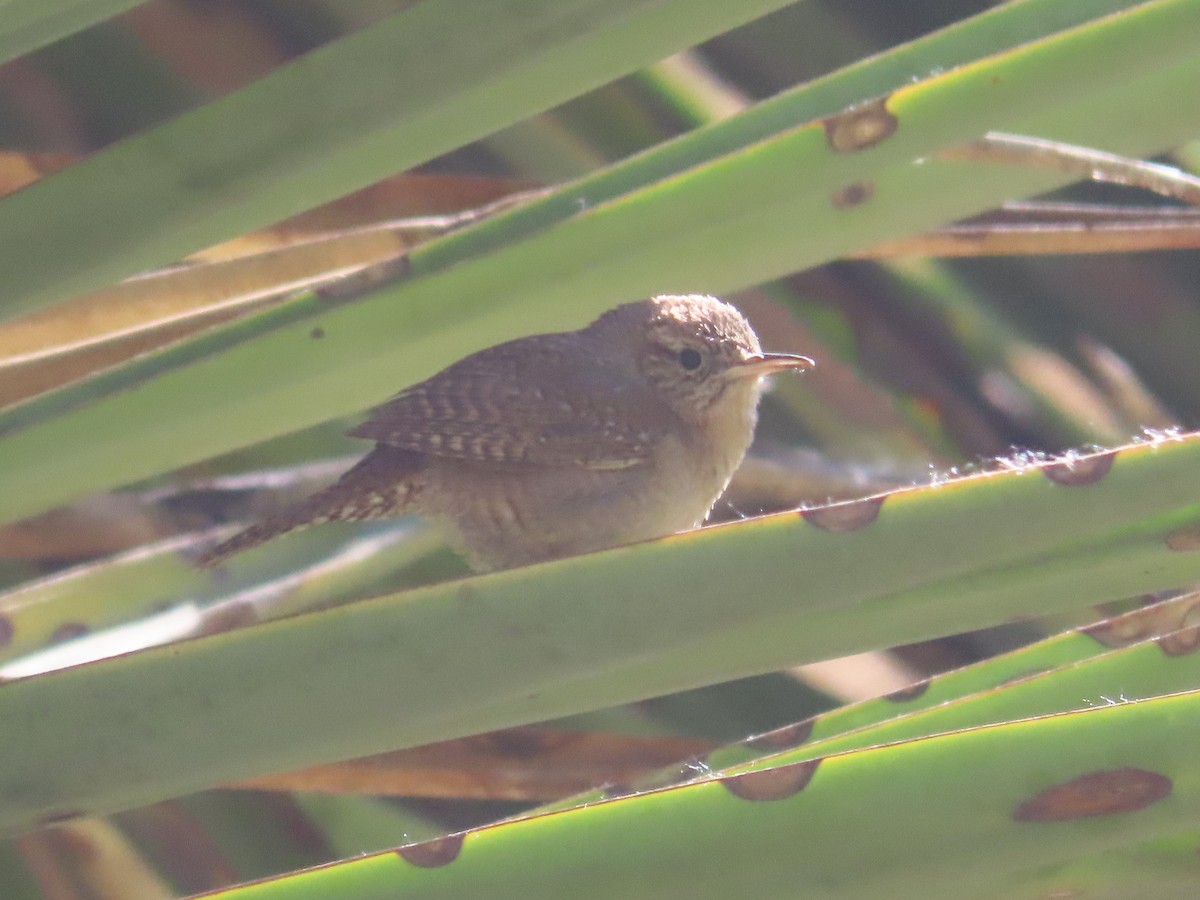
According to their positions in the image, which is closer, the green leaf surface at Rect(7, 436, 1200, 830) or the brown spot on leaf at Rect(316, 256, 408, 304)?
the green leaf surface at Rect(7, 436, 1200, 830)

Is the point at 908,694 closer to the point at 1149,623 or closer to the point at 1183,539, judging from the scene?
the point at 1149,623

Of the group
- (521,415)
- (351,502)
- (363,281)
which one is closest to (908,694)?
(363,281)

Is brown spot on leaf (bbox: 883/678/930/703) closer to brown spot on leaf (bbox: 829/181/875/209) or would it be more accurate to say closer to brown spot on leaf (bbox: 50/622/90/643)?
brown spot on leaf (bbox: 829/181/875/209)

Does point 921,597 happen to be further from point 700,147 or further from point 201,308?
point 201,308

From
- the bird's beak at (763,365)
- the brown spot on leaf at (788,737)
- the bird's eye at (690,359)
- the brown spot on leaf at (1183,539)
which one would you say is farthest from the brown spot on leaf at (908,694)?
the bird's eye at (690,359)

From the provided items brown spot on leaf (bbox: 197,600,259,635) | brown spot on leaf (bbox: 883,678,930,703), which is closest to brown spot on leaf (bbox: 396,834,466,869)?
brown spot on leaf (bbox: 883,678,930,703)

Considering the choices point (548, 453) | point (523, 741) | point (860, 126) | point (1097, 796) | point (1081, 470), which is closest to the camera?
point (1097, 796)
